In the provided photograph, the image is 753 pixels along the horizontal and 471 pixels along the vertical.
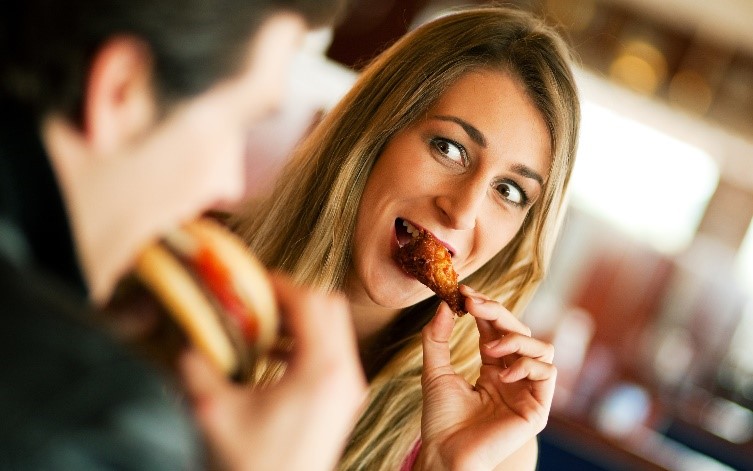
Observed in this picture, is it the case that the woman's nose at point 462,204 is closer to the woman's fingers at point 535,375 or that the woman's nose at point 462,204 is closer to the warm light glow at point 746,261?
the woman's fingers at point 535,375

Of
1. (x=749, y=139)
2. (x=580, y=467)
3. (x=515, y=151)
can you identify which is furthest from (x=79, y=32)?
(x=749, y=139)

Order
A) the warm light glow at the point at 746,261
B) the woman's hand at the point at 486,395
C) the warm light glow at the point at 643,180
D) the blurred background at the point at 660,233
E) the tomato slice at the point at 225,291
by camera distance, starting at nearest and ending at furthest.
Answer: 1. the tomato slice at the point at 225,291
2. the woman's hand at the point at 486,395
3. the blurred background at the point at 660,233
4. the warm light glow at the point at 643,180
5. the warm light glow at the point at 746,261

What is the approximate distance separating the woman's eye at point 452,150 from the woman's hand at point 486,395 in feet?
0.60

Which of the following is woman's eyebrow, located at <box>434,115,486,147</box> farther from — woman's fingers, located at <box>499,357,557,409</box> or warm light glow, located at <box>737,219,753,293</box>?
warm light glow, located at <box>737,219,753,293</box>

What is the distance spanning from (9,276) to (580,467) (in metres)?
2.08

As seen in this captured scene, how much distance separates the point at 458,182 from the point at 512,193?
0.09 m

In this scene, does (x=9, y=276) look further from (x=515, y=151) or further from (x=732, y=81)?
(x=732, y=81)

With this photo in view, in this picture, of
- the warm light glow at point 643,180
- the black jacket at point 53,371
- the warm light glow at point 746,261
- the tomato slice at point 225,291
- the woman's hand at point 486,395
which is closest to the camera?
the black jacket at point 53,371

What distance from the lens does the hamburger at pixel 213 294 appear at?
514mm

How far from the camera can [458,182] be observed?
105 cm

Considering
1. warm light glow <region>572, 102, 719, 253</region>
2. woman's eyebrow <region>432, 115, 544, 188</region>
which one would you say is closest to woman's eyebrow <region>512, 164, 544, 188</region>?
woman's eyebrow <region>432, 115, 544, 188</region>

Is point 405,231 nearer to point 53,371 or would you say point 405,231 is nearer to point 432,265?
point 432,265

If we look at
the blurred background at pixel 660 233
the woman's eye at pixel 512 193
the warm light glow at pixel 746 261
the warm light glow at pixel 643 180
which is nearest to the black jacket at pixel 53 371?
the woman's eye at pixel 512 193

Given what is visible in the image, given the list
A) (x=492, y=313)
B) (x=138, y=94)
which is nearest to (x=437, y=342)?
(x=492, y=313)
